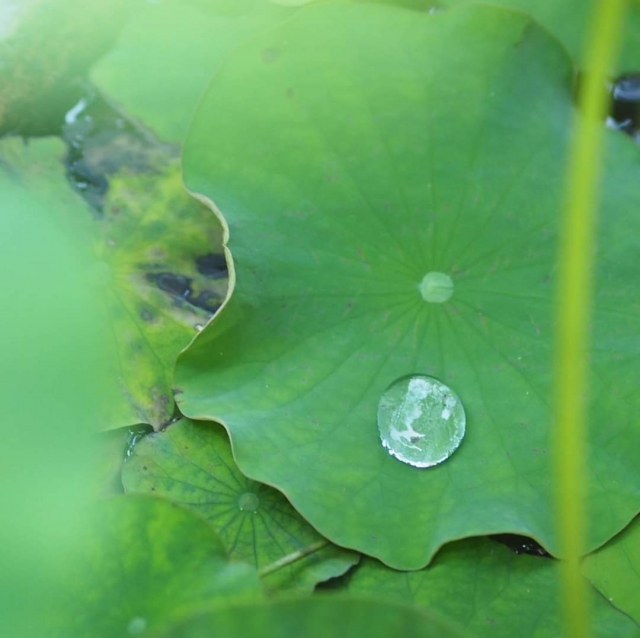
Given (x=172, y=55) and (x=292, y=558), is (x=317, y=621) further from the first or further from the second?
(x=172, y=55)

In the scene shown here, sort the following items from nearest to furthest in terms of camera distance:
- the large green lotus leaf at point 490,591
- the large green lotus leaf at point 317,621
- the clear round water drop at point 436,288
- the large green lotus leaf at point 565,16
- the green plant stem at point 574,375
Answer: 1. the large green lotus leaf at point 317,621
2. the green plant stem at point 574,375
3. the large green lotus leaf at point 490,591
4. the clear round water drop at point 436,288
5. the large green lotus leaf at point 565,16

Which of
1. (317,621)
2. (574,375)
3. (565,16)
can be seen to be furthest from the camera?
(565,16)

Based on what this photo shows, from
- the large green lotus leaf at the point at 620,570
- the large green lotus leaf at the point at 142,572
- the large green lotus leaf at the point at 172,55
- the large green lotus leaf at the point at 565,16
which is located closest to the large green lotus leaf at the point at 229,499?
the large green lotus leaf at the point at 142,572

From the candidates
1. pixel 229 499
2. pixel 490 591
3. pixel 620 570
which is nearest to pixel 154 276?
pixel 229 499

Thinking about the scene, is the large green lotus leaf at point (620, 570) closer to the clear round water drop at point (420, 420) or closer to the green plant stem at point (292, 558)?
the clear round water drop at point (420, 420)

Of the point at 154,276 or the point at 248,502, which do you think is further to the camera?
the point at 154,276

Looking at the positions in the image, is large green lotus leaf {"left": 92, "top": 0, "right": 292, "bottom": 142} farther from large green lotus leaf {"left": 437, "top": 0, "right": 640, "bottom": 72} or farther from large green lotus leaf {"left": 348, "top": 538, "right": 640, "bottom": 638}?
large green lotus leaf {"left": 348, "top": 538, "right": 640, "bottom": 638}

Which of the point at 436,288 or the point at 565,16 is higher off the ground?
the point at 565,16
